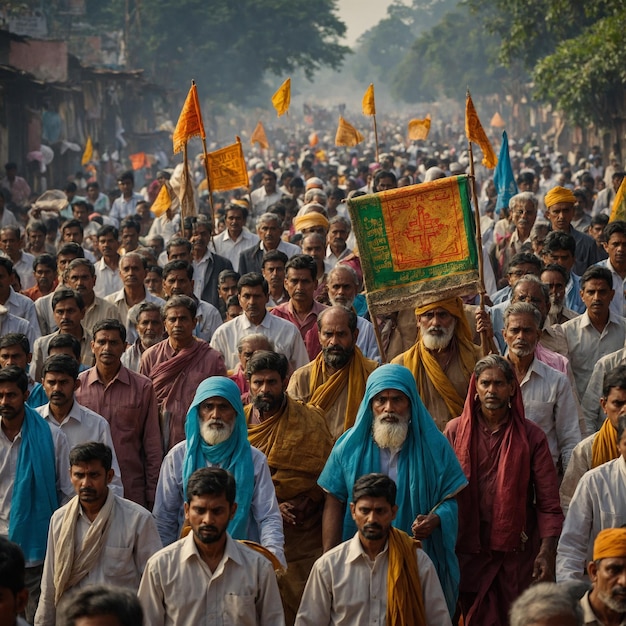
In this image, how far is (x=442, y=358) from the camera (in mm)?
7039

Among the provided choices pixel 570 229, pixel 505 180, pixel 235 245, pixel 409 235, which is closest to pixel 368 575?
pixel 409 235

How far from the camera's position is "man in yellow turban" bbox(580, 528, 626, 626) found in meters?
4.43

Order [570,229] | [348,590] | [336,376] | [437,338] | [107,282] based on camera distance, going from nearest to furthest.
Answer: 1. [348,590]
2. [336,376]
3. [437,338]
4. [570,229]
5. [107,282]

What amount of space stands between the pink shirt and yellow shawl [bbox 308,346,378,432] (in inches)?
33.4

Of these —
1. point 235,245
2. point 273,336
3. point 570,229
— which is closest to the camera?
point 273,336

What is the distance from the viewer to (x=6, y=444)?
20.2 feet

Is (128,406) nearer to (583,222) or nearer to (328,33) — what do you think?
(583,222)

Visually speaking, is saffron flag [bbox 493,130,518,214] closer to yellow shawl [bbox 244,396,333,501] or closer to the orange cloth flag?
the orange cloth flag

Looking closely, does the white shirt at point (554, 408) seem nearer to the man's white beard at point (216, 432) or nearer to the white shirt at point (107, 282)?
the man's white beard at point (216, 432)

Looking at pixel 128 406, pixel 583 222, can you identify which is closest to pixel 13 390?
pixel 128 406

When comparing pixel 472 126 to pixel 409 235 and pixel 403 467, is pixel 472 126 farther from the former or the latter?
pixel 403 467

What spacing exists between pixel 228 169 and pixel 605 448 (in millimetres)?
7811

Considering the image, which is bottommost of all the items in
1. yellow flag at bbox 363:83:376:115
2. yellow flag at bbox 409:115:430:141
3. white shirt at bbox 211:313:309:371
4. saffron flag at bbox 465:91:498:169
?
white shirt at bbox 211:313:309:371

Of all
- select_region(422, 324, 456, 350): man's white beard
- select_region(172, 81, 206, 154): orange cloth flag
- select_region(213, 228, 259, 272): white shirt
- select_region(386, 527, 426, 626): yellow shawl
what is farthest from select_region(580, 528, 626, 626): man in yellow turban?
select_region(213, 228, 259, 272): white shirt
